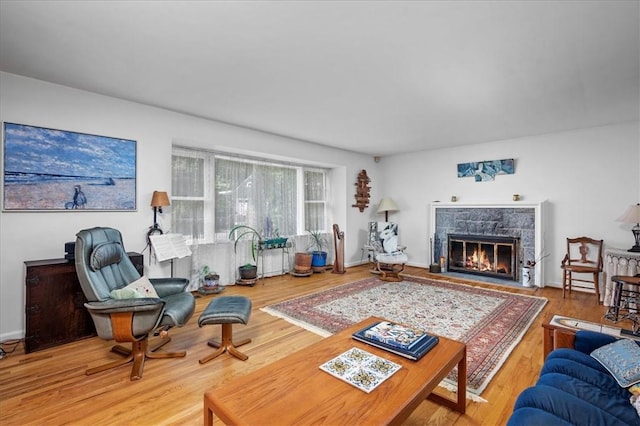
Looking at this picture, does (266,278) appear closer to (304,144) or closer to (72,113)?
(304,144)

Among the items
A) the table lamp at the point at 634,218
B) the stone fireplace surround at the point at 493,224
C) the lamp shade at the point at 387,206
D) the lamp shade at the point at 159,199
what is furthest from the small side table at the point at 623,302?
the lamp shade at the point at 159,199

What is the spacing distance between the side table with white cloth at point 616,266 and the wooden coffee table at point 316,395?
141 inches

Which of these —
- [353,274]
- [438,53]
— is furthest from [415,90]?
[353,274]

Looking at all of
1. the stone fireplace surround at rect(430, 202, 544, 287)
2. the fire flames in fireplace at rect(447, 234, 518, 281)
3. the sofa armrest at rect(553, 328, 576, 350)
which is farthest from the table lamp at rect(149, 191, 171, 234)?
the fire flames in fireplace at rect(447, 234, 518, 281)

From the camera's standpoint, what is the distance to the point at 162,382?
217 centimetres

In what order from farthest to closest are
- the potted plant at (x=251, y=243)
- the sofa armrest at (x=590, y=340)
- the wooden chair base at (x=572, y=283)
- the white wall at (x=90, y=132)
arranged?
1. the potted plant at (x=251, y=243)
2. the wooden chair base at (x=572, y=283)
3. the white wall at (x=90, y=132)
4. the sofa armrest at (x=590, y=340)

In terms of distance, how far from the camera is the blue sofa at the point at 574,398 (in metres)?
1.20

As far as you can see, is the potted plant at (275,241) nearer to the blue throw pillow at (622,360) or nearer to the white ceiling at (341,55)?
the white ceiling at (341,55)

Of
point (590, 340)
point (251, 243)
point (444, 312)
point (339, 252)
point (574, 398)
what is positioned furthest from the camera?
point (339, 252)

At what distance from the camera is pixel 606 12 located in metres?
1.90

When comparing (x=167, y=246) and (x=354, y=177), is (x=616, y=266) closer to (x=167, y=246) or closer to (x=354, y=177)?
(x=354, y=177)

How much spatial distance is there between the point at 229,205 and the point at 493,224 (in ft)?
15.4

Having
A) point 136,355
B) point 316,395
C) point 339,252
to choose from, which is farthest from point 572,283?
point 136,355

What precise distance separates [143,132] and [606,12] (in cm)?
433
